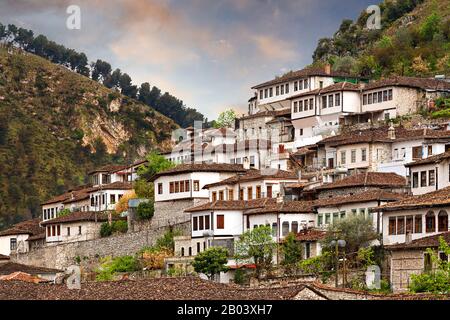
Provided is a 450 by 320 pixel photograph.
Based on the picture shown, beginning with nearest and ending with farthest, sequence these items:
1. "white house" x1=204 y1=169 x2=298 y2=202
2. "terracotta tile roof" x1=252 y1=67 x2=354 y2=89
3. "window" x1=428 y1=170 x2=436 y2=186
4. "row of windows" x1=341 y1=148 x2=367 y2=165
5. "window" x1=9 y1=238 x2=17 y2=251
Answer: "window" x1=428 y1=170 x2=436 y2=186, "white house" x1=204 y1=169 x2=298 y2=202, "row of windows" x1=341 y1=148 x2=367 y2=165, "terracotta tile roof" x1=252 y1=67 x2=354 y2=89, "window" x1=9 y1=238 x2=17 y2=251

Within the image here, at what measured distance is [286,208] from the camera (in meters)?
89.7

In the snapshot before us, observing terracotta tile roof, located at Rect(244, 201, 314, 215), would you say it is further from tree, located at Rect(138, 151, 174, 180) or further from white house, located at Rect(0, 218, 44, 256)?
white house, located at Rect(0, 218, 44, 256)

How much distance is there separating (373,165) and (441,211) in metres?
24.8

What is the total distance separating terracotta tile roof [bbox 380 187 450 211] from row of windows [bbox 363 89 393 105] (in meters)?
32.7

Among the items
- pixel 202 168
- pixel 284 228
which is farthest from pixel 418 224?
pixel 202 168

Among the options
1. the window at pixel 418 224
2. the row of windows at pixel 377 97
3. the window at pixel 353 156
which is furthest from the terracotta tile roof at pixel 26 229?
the window at pixel 418 224

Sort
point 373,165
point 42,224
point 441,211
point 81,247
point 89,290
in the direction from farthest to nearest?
point 42,224, point 81,247, point 373,165, point 441,211, point 89,290

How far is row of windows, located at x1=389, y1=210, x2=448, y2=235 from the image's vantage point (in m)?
73.4

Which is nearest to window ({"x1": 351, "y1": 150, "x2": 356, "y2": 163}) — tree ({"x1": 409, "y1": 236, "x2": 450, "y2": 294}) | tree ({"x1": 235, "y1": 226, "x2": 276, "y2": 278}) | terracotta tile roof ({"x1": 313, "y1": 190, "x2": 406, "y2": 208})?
terracotta tile roof ({"x1": 313, "y1": 190, "x2": 406, "y2": 208})

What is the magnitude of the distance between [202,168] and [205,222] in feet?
35.6

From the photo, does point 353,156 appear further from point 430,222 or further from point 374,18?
point 374,18

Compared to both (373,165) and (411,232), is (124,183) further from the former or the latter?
(411,232)
